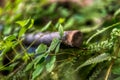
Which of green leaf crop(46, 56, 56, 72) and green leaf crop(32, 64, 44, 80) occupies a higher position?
green leaf crop(46, 56, 56, 72)

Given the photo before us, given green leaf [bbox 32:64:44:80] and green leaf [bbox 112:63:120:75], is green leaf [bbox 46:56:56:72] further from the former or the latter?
green leaf [bbox 112:63:120:75]

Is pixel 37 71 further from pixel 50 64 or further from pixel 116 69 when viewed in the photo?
pixel 116 69

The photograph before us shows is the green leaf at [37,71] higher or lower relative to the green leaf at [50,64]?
lower

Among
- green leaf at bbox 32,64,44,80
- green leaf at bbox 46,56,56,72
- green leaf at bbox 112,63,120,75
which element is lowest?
green leaf at bbox 112,63,120,75

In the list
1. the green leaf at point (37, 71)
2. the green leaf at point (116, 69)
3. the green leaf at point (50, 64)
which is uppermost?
the green leaf at point (50, 64)

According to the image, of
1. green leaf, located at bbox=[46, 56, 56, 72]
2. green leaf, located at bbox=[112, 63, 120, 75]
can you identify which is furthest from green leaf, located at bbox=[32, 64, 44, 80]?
green leaf, located at bbox=[112, 63, 120, 75]

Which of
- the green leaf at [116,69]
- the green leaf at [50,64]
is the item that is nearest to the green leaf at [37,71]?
the green leaf at [50,64]

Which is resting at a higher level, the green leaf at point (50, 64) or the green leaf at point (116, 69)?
the green leaf at point (50, 64)

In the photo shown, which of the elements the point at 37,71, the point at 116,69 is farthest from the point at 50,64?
the point at 116,69

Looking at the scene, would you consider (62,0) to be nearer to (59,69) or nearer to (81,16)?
(81,16)

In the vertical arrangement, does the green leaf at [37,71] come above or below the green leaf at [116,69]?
above

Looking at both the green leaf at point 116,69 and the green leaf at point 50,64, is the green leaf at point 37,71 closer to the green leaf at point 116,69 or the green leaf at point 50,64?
the green leaf at point 50,64
